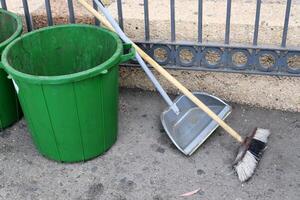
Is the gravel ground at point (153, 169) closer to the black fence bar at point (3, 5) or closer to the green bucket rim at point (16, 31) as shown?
the green bucket rim at point (16, 31)

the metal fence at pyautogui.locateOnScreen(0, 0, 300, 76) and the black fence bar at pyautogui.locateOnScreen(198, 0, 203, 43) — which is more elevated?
the black fence bar at pyautogui.locateOnScreen(198, 0, 203, 43)

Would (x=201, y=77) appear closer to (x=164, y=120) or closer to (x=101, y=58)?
(x=164, y=120)

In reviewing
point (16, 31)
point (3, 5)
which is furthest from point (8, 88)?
point (3, 5)

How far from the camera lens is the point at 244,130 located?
328cm

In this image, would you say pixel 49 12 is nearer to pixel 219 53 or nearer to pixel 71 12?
pixel 71 12

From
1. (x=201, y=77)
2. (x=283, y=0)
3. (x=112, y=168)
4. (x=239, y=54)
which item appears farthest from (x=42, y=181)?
(x=283, y=0)

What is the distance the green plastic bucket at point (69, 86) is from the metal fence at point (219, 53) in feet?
0.97

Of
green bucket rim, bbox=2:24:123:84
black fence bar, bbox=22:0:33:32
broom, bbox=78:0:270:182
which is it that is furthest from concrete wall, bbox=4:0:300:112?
green bucket rim, bbox=2:24:123:84

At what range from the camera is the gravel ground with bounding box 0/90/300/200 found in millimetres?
2805

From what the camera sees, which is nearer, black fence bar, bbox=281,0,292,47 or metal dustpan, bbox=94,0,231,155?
black fence bar, bbox=281,0,292,47

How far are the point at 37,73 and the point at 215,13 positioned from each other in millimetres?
1307

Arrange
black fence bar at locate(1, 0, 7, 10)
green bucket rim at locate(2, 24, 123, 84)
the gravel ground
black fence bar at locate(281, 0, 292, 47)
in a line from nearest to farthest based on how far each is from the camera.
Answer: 1. green bucket rim at locate(2, 24, 123, 84)
2. the gravel ground
3. black fence bar at locate(281, 0, 292, 47)
4. black fence bar at locate(1, 0, 7, 10)

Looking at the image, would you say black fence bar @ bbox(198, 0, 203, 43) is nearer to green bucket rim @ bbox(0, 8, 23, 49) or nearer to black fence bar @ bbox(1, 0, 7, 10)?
green bucket rim @ bbox(0, 8, 23, 49)

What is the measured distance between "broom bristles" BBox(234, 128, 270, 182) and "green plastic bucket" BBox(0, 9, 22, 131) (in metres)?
1.55
